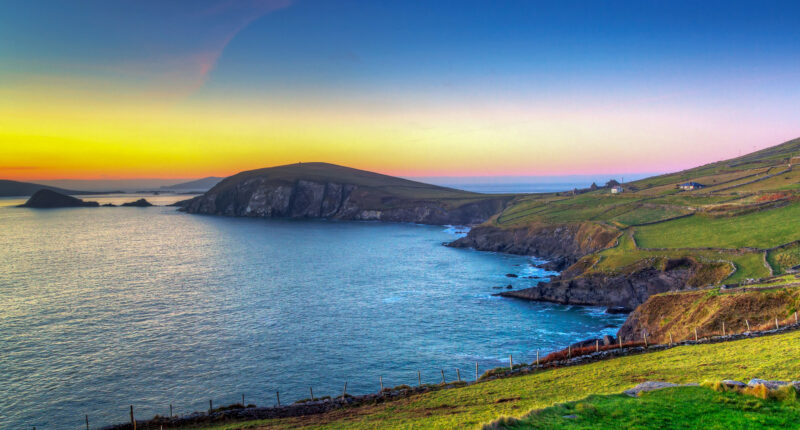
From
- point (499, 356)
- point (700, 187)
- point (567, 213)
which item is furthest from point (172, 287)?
point (700, 187)

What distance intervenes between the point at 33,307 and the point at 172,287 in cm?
2116

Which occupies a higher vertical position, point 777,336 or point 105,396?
point 777,336

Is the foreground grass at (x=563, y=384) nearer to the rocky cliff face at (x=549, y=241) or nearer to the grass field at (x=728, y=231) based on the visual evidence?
the grass field at (x=728, y=231)

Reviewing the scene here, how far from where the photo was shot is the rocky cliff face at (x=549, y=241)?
100625 mm

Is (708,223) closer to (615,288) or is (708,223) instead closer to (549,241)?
(615,288)

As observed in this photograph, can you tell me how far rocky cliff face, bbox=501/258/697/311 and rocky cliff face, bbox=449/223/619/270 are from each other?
2105cm

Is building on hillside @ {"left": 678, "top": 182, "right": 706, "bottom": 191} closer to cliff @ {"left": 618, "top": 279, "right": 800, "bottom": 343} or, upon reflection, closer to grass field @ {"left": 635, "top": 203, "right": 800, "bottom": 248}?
grass field @ {"left": 635, "top": 203, "right": 800, "bottom": 248}

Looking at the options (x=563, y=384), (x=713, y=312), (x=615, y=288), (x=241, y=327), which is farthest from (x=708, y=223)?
(x=241, y=327)

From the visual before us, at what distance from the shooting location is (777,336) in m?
33.8

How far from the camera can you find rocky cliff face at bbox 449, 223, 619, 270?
100625 millimetres

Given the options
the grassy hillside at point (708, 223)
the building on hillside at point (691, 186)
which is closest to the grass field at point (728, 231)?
the grassy hillside at point (708, 223)

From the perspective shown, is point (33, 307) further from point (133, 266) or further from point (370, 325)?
point (370, 325)

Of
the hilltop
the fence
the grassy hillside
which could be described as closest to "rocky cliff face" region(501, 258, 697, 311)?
the hilltop

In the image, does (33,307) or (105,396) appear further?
(33,307)
